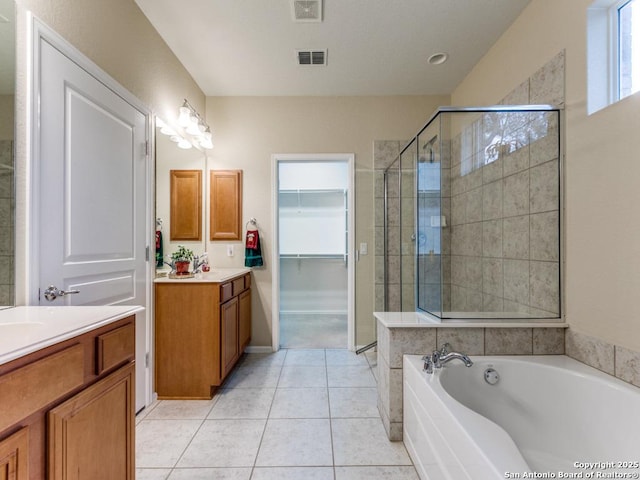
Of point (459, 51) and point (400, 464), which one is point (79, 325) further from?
point (459, 51)

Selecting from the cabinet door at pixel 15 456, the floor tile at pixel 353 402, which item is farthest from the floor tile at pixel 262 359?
the cabinet door at pixel 15 456

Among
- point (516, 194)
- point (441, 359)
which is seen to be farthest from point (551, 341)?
point (516, 194)

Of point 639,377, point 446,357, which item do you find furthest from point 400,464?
point 639,377

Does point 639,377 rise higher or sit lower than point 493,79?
lower

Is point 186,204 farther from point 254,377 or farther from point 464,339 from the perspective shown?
point 464,339

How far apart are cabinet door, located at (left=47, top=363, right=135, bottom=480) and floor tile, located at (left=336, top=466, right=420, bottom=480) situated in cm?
95

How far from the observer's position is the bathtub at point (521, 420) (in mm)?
1068

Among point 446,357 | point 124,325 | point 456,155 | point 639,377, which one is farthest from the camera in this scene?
point 456,155

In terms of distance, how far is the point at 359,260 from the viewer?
3352mm

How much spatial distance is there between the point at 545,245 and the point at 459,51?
175 cm

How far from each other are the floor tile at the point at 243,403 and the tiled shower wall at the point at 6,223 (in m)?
1.38

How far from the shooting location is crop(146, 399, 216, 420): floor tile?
211 centimetres

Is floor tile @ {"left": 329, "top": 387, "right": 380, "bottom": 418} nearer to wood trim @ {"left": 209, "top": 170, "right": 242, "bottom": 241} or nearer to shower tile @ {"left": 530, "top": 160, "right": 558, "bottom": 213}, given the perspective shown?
shower tile @ {"left": 530, "top": 160, "right": 558, "bottom": 213}

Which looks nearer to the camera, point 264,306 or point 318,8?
point 318,8
